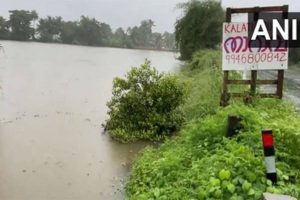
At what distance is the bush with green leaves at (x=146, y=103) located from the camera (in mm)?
10078

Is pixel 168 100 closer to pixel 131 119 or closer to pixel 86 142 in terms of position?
pixel 131 119

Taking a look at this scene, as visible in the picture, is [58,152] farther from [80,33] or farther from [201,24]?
[80,33]

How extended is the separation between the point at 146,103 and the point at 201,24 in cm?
1992

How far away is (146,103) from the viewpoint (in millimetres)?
10312

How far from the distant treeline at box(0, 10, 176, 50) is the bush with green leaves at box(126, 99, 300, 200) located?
8309 cm

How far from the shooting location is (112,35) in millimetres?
106938

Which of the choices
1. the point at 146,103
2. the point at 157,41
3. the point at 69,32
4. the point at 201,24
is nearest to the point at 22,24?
the point at 69,32

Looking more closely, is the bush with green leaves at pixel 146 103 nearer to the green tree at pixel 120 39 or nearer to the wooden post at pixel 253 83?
the wooden post at pixel 253 83

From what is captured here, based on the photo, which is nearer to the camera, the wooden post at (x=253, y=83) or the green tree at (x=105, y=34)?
the wooden post at (x=253, y=83)

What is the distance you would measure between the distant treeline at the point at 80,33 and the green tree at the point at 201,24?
5899 centimetres

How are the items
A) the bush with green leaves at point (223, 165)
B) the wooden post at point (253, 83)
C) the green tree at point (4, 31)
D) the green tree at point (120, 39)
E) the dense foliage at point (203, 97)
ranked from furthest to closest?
the green tree at point (120, 39)
the green tree at point (4, 31)
the dense foliage at point (203, 97)
the wooden post at point (253, 83)
the bush with green leaves at point (223, 165)

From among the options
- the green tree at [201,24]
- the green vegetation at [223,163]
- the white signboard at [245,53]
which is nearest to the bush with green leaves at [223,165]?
the green vegetation at [223,163]

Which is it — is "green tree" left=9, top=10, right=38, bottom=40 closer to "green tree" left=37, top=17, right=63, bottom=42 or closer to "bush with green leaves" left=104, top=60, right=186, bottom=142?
"green tree" left=37, top=17, right=63, bottom=42

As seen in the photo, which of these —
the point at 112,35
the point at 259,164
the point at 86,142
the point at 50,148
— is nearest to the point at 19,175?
the point at 50,148
